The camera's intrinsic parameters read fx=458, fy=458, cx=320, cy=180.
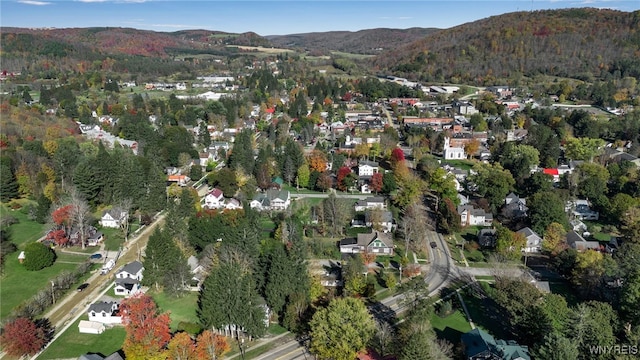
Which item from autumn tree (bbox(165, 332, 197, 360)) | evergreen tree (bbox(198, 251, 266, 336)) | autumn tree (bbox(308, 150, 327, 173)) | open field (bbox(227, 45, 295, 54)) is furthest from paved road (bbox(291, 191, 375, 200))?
open field (bbox(227, 45, 295, 54))

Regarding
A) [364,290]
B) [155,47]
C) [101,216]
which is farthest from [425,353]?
[155,47]

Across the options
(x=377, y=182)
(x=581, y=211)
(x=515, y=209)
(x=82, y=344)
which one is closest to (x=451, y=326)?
(x=515, y=209)

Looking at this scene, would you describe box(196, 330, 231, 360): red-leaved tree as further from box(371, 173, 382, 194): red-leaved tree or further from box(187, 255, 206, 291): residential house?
box(371, 173, 382, 194): red-leaved tree

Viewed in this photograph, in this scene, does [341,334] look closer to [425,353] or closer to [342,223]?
[425,353]

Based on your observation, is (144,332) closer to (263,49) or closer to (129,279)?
(129,279)

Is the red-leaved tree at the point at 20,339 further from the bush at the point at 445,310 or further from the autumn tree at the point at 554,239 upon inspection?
the autumn tree at the point at 554,239

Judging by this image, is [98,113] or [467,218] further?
[98,113]

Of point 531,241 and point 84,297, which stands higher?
point 531,241
